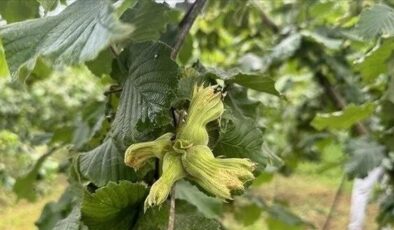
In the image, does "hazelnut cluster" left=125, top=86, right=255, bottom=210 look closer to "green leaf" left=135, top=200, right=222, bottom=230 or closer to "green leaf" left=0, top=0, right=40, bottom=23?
"green leaf" left=135, top=200, right=222, bottom=230

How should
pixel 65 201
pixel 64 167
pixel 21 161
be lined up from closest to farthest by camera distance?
pixel 65 201 → pixel 64 167 → pixel 21 161

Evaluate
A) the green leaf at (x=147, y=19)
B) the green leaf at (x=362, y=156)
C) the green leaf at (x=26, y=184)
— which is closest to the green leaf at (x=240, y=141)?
the green leaf at (x=147, y=19)

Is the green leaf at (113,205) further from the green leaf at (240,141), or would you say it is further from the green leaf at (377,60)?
the green leaf at (377,60)

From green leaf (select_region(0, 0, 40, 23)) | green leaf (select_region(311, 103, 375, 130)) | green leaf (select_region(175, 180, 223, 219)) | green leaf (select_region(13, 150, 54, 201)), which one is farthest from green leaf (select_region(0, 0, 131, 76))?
green leaf (select_region(13, 150, 54, 201))

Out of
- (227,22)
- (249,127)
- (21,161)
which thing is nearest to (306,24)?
(227,22)

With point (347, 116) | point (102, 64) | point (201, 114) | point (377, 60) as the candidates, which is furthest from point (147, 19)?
point (347, 116)

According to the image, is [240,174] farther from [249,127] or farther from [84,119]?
[84,119]
